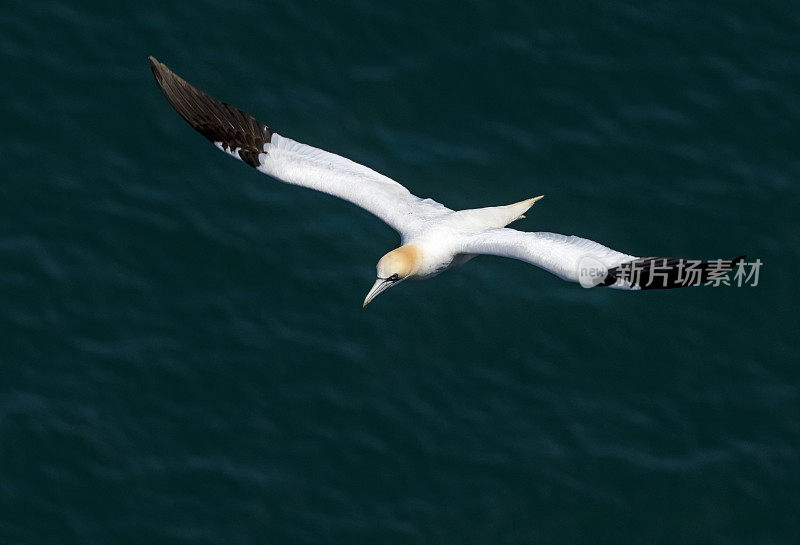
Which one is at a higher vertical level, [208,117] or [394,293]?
[208,117]

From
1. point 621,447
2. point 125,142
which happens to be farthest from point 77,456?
point 621,447

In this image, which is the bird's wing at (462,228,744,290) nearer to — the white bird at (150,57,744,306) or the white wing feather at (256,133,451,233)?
the white bird at (150,57,744,306)

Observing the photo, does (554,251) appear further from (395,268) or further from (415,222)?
(415,222)

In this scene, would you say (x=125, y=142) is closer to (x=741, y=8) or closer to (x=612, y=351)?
(x=612, y=351)

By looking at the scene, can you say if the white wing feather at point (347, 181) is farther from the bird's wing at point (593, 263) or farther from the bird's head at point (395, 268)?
the bird's wing at point (593, 263)

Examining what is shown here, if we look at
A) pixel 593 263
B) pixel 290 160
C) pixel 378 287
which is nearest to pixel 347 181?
pixel 290 160

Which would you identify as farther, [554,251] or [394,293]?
[394,293]

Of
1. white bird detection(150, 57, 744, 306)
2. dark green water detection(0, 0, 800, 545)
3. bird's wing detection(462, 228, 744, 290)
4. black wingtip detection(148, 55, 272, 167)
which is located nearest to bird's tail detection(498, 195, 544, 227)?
white bird detection(150, 57, 744, 306)
